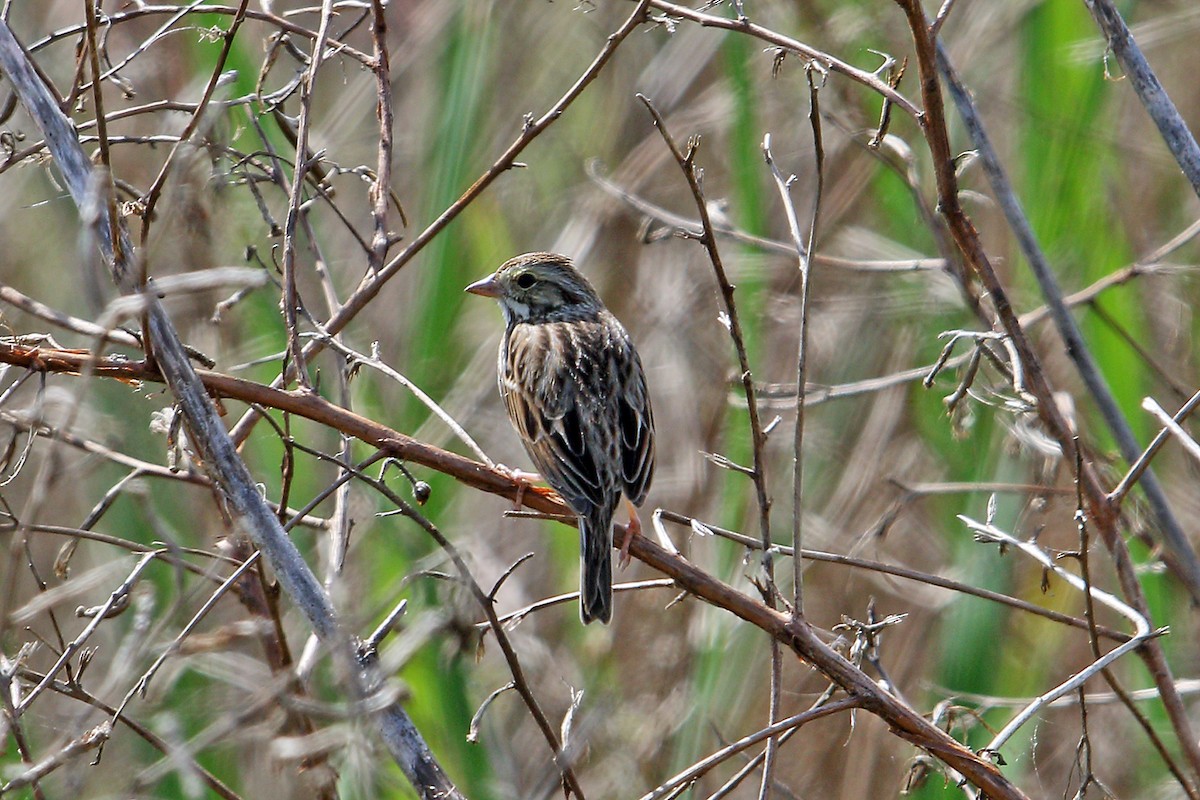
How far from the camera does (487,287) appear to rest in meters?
4.39

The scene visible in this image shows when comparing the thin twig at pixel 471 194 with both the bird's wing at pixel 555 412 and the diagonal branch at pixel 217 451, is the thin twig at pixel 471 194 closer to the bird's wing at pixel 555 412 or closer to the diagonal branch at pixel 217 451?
the diagonal branch at pixel 217 451

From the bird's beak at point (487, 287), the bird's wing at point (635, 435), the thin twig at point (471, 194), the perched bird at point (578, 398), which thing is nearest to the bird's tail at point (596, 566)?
the perched bird at point (578, 398)

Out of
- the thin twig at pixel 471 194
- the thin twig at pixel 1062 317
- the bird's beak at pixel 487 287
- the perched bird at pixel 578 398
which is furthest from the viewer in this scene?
the bird's beak at pixel 487 287

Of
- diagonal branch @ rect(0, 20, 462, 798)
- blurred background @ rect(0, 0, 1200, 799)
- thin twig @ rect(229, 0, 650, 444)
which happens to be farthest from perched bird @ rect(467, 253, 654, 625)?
diagonal branch @ rect(0, 20, 462, 798)

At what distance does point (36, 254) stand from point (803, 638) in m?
4.36

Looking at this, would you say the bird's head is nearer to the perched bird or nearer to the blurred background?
the perched bird

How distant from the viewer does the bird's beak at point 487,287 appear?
4379 millimetres

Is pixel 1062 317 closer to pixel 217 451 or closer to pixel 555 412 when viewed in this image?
pixel 555 412

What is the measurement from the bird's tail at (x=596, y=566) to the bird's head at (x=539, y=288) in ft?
3.95

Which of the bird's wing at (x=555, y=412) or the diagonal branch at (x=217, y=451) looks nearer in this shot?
the diagonal branch at (x=217, y=451)

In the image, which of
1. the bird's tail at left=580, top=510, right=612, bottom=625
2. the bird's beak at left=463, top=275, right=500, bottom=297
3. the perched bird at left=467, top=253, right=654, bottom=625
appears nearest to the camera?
the bird's tail at left=580, top=510, right=612, bottom=625

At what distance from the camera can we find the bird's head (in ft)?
14.4

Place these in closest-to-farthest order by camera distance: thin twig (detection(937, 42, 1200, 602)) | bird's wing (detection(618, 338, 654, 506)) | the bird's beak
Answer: thin twig (detection(937, 42, 1200, 602)), bird's wing (detection(618, 338, 654, 506)), the bird's beak

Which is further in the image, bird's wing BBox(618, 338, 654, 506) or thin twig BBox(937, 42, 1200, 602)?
bird's wing BBox(618, 338, 654, 506)
